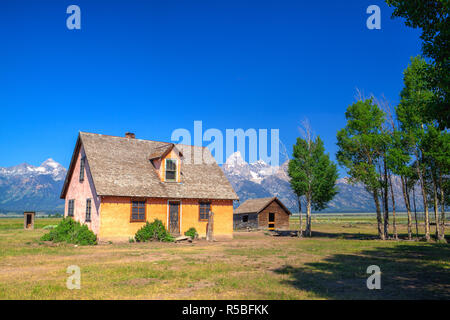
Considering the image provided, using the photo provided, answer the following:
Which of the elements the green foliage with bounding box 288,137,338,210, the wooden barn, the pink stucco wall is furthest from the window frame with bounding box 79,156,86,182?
the wooden barn

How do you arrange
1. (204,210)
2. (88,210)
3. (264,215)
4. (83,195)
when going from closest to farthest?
(88,210)
(83,195)
(204,210)
(264,215)

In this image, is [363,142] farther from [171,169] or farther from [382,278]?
[382,278]

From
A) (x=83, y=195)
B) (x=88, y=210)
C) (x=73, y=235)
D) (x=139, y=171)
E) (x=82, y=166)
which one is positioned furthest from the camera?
(x=82, y=166)

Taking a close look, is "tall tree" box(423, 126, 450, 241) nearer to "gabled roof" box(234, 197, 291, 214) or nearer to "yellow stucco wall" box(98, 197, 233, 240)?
"yellow stucco wall" box(98, 197, 233, 240)

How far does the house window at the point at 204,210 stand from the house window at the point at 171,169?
3.22 meters

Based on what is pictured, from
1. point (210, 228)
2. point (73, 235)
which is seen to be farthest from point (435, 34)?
point (73, 235)

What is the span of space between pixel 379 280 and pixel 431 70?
6.96 meters

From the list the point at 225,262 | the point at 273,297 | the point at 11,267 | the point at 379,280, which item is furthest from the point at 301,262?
the point at 11,267

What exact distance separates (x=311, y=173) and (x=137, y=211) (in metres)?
19.8

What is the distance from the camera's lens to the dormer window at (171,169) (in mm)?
29297

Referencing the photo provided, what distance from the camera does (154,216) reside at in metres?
27.0

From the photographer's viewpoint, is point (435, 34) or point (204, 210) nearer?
point (435, 34)

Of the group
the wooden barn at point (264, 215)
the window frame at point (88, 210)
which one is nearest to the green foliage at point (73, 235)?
the window frame at point (88, 210)
